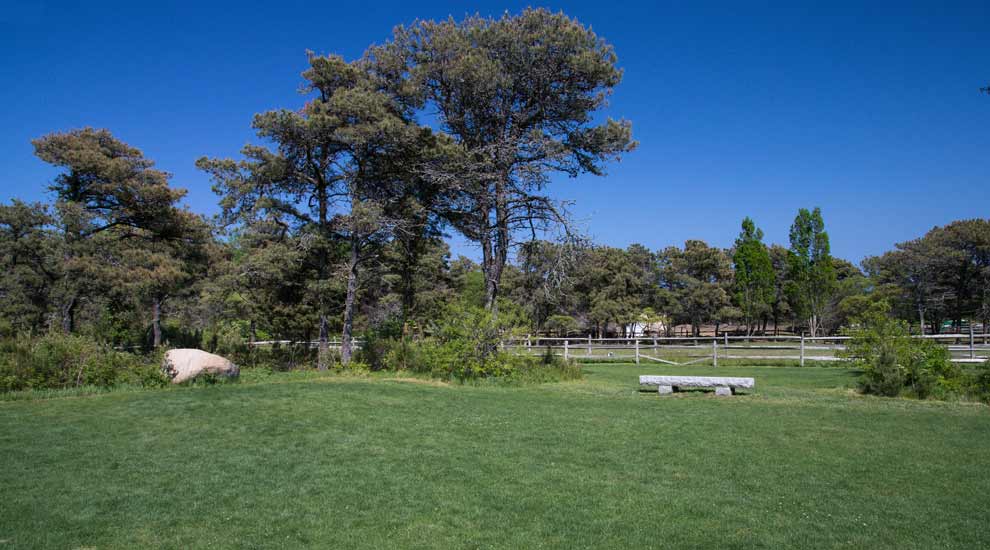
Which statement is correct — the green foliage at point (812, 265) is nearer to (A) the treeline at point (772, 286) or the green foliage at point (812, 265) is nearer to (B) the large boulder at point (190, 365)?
(A) the treeline at point (772, 286)

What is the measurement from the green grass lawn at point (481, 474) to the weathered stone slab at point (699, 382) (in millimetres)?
1937

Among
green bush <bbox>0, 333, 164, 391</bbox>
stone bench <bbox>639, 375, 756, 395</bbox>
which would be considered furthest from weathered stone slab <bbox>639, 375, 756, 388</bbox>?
green bush <bbox>0, 333, 164, 391</bbox>

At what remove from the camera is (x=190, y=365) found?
47.4 feet

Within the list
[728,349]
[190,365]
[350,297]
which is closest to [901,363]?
[728,349]

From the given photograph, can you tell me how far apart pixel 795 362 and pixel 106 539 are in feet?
80.0

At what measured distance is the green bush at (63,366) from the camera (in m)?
12.9

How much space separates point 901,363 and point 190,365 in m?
16.9

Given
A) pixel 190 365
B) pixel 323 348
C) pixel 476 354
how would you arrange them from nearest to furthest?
pixel 190 365, pixel 476 354, pixel 323 348

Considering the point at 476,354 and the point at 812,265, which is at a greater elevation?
the point at 812,265

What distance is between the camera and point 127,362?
14273 millimetres

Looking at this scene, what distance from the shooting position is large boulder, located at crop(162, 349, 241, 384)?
46.5 feet

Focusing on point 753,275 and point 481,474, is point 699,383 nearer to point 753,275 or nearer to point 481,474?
point 481,474

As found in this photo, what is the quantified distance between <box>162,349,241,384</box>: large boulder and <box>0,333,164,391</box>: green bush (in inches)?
11.6

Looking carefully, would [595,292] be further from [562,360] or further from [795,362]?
[562,360]
